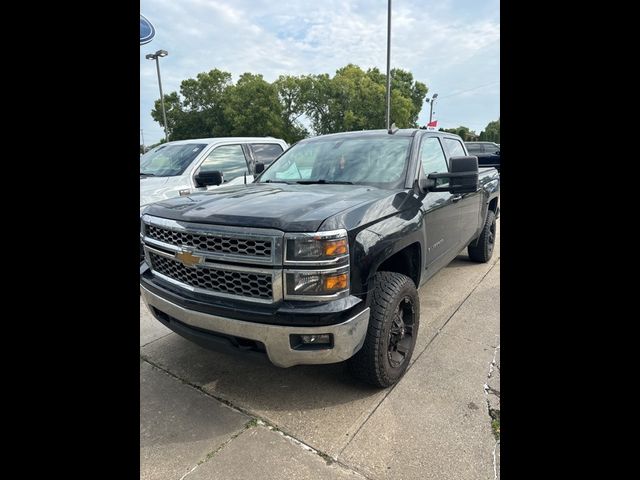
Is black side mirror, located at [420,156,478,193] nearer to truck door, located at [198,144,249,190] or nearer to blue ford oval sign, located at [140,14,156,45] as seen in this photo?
truck door, located at [198,144,249,190]

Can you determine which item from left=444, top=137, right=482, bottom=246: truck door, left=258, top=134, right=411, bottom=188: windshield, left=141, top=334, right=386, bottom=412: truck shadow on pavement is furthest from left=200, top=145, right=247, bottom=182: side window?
left=141, top=334, right=386, bottom=412: truck shadow on pavement

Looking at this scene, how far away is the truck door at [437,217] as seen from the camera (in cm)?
316

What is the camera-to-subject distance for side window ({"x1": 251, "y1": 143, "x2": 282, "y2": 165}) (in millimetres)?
6770

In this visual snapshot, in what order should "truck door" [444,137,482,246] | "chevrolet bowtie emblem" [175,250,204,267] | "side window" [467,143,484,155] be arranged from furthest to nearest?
"side window" [467,143,484,155] → "truck door" [444,137,482,246] → "chevrolet bowtie emblem" [175,250,204,267]

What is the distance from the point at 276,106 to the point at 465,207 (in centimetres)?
3182

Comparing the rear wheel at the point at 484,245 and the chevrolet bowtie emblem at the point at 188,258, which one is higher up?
the chevrolet bowtie emblem at the point at 188,258

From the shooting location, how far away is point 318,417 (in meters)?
2.37

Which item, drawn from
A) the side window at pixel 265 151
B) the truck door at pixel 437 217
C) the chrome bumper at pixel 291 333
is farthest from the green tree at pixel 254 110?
the chrome bumper at pixel 291 333

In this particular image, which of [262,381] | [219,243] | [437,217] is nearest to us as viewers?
[219,243]

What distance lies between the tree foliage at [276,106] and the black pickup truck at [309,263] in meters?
31.2

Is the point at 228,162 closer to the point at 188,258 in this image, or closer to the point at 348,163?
the point at 348,163

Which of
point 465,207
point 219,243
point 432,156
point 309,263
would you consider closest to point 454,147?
point 465,207

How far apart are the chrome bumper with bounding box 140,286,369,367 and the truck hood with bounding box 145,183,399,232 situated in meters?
0.54

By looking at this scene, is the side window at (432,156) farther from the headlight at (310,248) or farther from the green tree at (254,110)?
the green tree at (254,110)
